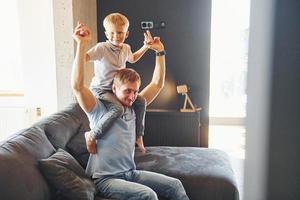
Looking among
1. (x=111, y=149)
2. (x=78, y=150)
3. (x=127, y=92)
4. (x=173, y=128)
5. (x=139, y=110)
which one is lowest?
(x=173, y=128)

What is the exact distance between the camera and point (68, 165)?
167cm

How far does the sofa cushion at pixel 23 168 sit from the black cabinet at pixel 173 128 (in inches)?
72.9

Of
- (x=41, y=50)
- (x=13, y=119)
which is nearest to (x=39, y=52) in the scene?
(x=41, y=50)

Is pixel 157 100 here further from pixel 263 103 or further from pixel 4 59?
pixel 263 103

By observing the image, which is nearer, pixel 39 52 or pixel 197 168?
pixel 197 168

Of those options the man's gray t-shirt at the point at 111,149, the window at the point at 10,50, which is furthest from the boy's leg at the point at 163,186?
the window at the point at 10,50

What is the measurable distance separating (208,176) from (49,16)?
2.50 meters

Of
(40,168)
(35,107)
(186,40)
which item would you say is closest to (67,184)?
(40,168)

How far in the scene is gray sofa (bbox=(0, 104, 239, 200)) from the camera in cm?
137

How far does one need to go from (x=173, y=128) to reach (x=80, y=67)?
80.5 inches

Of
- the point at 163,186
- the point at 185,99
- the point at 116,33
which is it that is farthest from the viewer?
the point at 185,99

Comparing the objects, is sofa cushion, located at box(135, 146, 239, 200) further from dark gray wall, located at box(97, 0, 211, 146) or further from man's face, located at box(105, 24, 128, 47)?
dark gray wall, located at box(97, 0, 211, 146)

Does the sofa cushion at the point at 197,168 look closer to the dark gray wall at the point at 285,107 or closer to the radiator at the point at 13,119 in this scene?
the dark gray wall at the point at 285,107

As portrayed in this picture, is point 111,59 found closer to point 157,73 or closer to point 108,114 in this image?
point 157,73
